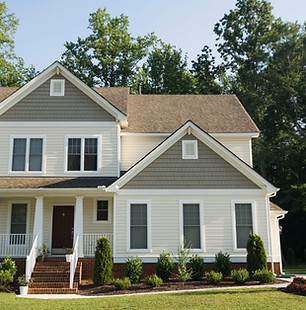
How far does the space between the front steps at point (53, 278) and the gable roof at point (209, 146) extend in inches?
145

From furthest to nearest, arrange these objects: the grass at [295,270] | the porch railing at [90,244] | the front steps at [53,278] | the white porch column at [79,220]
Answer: the grass at [295,270] < the porch railing at [90,244] < the white porch column at [79,220] < the front steps at [53,278]

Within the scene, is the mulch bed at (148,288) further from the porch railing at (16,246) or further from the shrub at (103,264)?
the porch railing at (16,246)

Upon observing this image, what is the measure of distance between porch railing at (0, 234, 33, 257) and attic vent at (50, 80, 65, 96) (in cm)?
655

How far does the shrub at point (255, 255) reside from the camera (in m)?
14.7

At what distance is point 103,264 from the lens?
1457 cm

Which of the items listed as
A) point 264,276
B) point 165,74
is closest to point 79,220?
point 264,276

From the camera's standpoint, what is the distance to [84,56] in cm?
3866

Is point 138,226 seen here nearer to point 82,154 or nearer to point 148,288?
point 148,288

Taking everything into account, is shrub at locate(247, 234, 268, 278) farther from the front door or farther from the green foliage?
the front door

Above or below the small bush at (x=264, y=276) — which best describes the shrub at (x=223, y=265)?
above

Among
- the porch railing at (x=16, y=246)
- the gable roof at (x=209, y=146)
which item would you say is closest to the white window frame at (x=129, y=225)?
the gable roof at (x=209, y=146)

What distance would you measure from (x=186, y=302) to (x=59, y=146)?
1002 centimetres

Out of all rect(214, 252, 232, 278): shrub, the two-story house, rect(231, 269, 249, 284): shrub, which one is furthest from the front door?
rect(231, 269, 249, 284): shrub

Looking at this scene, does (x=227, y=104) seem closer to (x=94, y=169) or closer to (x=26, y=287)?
(x=94, y=169)
